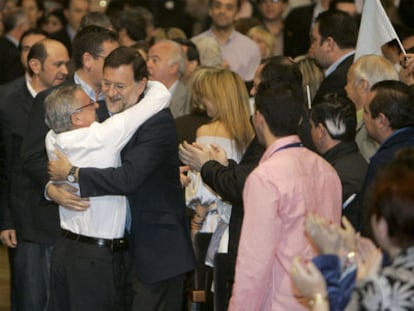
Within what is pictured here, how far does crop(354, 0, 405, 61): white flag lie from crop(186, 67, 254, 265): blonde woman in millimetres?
1078

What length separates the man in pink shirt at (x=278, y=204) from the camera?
17.1 feet

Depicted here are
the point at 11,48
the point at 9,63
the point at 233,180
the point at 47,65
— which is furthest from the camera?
the point at 11,48

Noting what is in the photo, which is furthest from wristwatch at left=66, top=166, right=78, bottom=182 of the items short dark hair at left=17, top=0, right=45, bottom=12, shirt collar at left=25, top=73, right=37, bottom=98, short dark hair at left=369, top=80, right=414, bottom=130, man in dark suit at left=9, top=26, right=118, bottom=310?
short dark hair at left=17, top=0, right=45, bottom=12

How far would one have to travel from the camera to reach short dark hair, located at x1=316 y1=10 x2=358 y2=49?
8.62 m

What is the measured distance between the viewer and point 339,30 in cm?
862

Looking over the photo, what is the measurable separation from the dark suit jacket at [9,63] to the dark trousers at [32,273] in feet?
13.2

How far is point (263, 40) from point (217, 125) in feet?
15.5

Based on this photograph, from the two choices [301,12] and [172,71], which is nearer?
[172,71]

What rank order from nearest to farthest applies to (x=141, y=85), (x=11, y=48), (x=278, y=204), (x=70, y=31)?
(x=278, y=204)
(x=141, y=85)
(x=11, y=48)
(x=70, y=31)

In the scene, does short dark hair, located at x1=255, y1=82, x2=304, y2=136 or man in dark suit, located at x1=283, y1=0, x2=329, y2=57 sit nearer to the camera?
short dark hair, located at x1=255, y1=82, x2=304, y2=136

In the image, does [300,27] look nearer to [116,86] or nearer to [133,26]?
[133,26]

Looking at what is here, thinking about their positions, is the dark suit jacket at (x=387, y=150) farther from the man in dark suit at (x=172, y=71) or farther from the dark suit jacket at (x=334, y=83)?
the man in dark suit at (x=172, y=71)

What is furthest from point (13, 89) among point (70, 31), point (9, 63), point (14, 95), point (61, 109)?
point (70, 31)

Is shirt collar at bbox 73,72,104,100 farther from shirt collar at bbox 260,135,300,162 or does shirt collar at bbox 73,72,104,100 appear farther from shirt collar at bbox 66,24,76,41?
shirt collar at bbox 66,24,76,41
